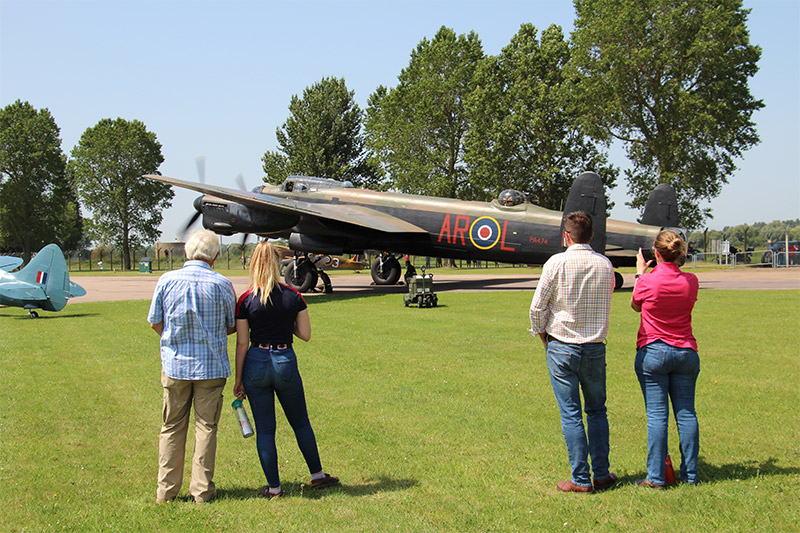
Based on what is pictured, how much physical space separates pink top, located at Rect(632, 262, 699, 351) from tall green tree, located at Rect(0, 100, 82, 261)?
7503 centimetres

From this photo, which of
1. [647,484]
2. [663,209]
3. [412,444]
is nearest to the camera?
[647,484]

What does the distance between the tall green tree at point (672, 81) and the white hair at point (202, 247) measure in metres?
41.3

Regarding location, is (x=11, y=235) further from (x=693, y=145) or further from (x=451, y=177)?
(x=693, y=145)

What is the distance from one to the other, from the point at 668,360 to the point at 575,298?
0.88 meters

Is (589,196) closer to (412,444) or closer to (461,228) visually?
(412,444)

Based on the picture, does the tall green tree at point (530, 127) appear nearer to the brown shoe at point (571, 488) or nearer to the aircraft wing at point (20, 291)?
the aircraft wing at point (20, 291)

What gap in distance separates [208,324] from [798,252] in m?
49.7

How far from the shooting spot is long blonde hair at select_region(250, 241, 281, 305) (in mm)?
4871

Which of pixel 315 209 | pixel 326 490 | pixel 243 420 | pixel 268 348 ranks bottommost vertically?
pixel 326 490

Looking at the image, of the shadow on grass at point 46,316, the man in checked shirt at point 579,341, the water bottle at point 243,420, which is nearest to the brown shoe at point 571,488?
the man in checked shirt at point 579,341

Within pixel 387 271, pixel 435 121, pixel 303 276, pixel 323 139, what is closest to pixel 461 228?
pixel 387 271

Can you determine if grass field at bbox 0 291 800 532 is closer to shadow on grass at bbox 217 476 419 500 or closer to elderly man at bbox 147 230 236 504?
shadow on grass at bbox 217 476 419 500

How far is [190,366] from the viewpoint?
15.6 ft

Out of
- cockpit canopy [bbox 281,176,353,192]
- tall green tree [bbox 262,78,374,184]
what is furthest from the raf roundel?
tall green tree [bbox 262,78,374,184]
